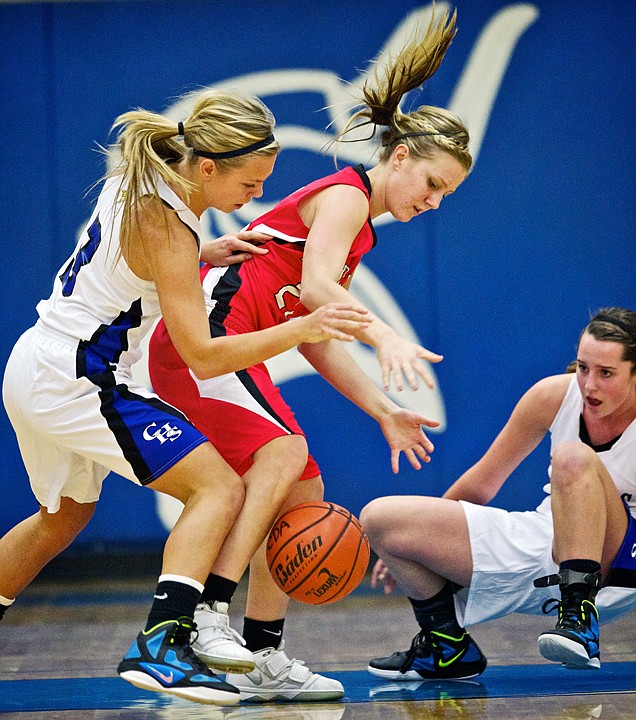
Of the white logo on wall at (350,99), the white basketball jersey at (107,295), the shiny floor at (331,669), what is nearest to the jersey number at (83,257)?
the white basketball jersey at (107,295)

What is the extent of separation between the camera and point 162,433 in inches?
108

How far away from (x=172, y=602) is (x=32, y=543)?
0.70m

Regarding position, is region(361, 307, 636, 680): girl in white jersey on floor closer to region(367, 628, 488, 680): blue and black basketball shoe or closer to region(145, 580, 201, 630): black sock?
region(367, 628, 488, 680): blue and black basketball shoe

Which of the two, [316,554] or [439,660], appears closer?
[316,554]

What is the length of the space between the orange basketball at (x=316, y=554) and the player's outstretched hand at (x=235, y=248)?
2.81ft

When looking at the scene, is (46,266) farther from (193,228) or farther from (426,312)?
(193,228)

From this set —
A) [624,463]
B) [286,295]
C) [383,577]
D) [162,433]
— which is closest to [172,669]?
[162,433]

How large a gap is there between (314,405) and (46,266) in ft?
5.78

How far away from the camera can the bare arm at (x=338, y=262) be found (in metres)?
2.54

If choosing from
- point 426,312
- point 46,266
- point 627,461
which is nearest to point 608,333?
point 627,461

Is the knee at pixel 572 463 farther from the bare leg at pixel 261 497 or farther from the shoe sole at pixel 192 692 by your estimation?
the shoe sole at pixel 192 692

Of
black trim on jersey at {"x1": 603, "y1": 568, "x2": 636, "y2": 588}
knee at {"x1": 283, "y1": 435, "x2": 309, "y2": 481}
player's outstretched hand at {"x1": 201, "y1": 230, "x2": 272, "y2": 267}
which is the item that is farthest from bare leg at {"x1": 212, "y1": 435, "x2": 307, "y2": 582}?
black trim on jersey at {"x1": 603, "y1": 568, "x2": 636, "y2": 588}

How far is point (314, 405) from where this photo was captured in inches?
232

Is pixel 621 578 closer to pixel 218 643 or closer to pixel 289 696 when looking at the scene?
pixel 289 696
